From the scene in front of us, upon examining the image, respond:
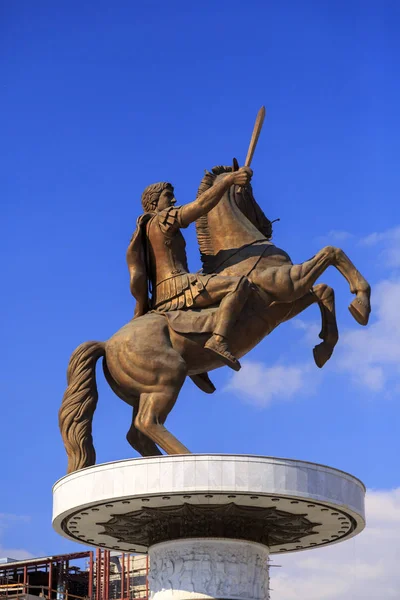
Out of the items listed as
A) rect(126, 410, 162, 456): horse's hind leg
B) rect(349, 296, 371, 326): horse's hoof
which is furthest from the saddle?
rect(349, 296, 371, 326): horse's hoof

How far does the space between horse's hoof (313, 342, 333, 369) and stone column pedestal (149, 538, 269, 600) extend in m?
3.32

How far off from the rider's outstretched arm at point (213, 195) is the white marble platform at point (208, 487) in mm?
4496

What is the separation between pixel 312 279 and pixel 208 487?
4.17 m

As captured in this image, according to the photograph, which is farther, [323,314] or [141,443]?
[323,314]

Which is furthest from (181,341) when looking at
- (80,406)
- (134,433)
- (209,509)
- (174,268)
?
(209,509)

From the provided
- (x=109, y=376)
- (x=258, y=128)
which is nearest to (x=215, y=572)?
(x=109, y=376)

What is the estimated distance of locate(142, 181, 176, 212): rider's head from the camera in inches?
736

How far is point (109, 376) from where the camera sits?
58.7 feet

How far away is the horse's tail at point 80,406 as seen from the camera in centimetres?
1733

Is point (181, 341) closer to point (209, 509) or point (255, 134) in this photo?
point (209, 509)

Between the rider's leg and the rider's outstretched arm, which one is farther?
the rider's outstretched arm

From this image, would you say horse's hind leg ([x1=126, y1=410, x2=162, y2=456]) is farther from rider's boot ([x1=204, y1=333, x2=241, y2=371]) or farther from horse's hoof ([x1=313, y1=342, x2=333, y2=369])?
horse's hoof ([x1=313, y1=342, x2=333, y2=369])

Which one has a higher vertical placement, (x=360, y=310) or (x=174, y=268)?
(x=174, y=268)

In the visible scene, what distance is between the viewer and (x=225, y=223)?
61.0 feet
